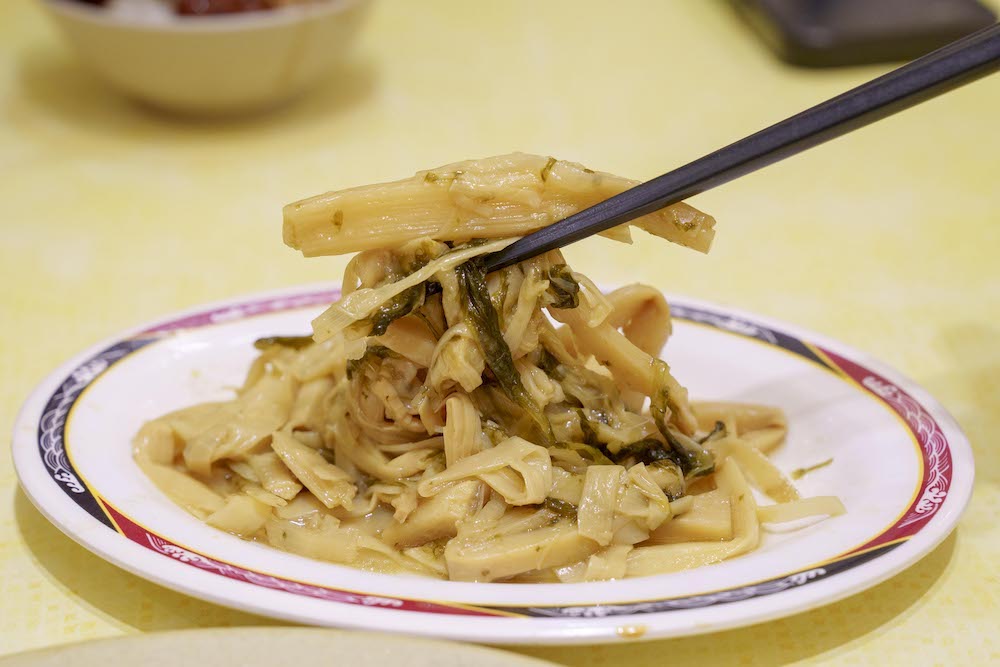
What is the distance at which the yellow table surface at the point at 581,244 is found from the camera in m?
2.01

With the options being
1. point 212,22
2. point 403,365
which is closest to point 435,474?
point 403,365

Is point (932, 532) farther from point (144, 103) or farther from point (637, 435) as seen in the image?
point (144, 103)

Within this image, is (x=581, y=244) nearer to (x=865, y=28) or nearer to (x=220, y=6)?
(x=220, y=6)

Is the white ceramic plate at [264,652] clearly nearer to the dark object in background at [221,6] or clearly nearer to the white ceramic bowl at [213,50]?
the white ceramic bowl at [213,50]

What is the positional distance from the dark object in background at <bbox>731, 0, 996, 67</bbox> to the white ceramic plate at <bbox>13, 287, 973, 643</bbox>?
114 inches

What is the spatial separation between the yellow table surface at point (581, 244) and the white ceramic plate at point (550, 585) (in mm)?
161

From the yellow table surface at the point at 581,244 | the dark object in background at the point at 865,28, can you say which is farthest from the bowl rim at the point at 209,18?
the dark object in background at the point at 865,28

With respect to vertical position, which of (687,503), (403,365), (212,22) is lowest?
(687,503)

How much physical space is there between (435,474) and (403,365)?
23cm

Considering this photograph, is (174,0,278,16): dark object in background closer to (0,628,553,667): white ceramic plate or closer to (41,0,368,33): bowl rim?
(41,0,368,33): bowl rim

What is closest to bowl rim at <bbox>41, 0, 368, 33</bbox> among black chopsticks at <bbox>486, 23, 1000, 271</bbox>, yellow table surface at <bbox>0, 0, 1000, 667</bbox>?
yellow table surface at <bbox>0, 0, 1000, 667</bbox>

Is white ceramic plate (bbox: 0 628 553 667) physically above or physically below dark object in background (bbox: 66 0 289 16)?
below

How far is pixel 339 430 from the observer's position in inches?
93.3

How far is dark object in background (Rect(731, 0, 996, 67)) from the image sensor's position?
5.15 m
